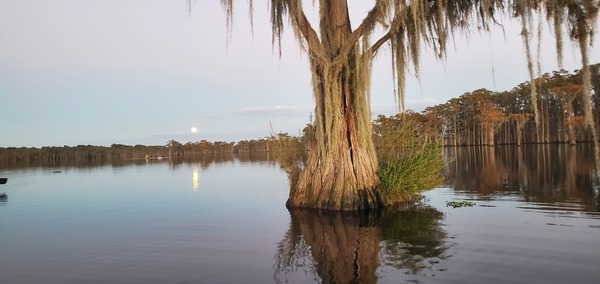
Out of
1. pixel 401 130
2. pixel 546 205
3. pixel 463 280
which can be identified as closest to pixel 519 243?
pixel 463 280

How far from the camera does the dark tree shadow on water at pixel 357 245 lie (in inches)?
249

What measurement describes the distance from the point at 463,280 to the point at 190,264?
4299mm

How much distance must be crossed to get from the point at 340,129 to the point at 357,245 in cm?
452

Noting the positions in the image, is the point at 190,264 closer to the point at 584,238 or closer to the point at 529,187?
the point at 584,238

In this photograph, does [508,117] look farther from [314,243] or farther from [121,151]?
[121,151]

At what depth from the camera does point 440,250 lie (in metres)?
7.32

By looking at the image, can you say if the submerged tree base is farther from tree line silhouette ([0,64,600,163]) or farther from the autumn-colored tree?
tree line silhouette ([0,64,600,163])

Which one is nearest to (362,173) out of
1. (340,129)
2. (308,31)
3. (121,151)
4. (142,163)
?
(340,129)

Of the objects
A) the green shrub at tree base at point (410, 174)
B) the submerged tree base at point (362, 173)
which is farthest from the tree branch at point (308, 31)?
the green shrub at tree base at point (410, 174)

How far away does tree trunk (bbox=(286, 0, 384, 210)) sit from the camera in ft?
38.0

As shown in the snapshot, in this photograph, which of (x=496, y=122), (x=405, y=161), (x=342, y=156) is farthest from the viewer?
(x=496, y=122)

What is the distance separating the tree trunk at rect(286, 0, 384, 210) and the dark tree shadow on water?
0.66 metres

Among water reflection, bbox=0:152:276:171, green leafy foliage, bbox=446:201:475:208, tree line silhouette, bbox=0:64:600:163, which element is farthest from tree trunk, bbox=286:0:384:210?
tree line silhouette, bbox=0:64:600:163

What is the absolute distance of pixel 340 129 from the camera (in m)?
11.8
